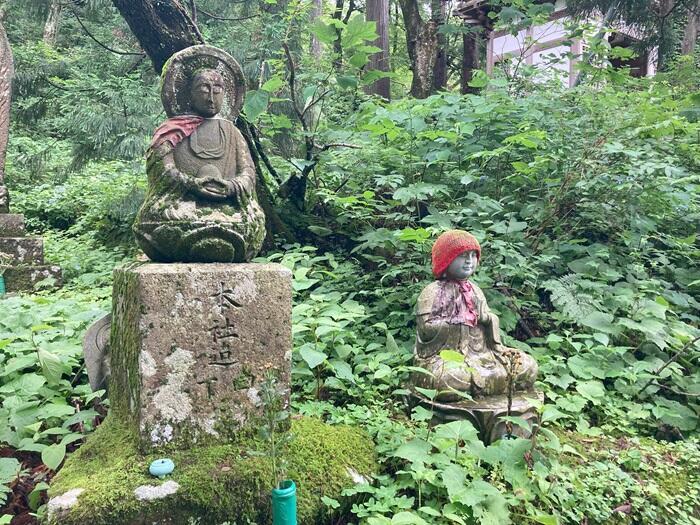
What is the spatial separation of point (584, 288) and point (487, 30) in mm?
6270

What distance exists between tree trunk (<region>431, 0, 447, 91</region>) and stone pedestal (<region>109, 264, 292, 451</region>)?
22.9 ft

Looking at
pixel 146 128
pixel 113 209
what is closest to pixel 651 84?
pixel 146 128

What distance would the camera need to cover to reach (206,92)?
2.69m

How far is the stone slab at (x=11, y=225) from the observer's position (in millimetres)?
6184

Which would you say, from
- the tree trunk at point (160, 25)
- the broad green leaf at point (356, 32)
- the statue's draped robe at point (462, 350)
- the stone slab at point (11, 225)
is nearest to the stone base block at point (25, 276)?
the stone slab at point (11, 225)

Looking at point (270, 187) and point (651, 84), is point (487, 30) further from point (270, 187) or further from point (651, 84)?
point (270, 187)

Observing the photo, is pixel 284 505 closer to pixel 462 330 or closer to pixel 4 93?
pixel 462 330

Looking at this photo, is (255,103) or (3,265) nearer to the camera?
(255,103)

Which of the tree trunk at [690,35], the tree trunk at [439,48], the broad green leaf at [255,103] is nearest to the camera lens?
the broad green leaf at [255,103]

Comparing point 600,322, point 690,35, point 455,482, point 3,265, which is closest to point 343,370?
point 455,482

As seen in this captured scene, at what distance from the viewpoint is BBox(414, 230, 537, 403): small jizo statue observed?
2.92m

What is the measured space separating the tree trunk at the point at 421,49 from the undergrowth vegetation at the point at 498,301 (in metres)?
2.48

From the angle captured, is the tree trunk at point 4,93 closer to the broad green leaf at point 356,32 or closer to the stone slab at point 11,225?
the stone slab at point 11,225

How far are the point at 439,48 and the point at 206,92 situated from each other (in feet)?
23.3
